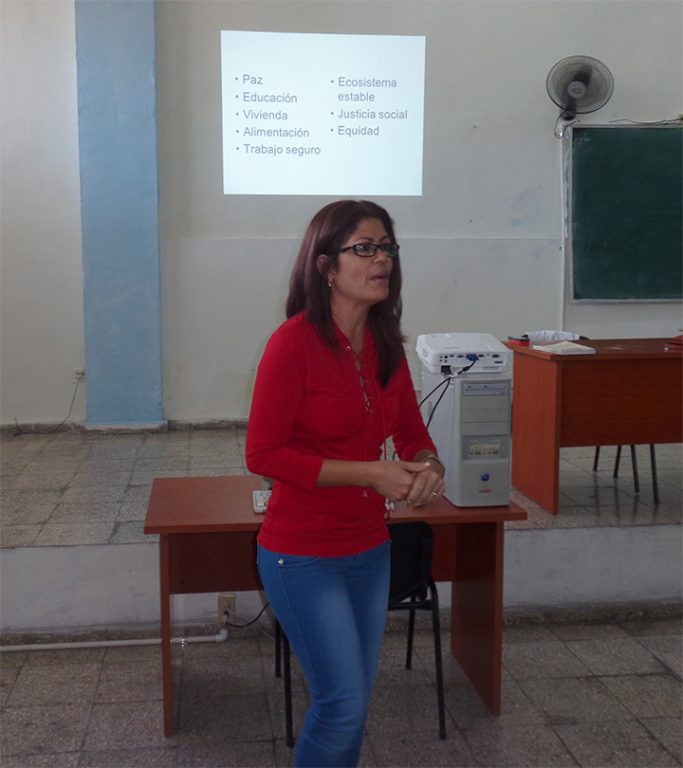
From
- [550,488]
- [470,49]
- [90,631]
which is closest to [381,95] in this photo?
[470,49]

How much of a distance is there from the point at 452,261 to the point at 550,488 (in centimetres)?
245

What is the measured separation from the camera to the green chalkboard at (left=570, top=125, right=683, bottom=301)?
550 cm

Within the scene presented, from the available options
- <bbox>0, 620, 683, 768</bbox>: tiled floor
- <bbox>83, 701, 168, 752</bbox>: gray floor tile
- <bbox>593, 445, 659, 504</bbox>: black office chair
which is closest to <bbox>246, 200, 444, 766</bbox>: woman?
<bbox>0, 620, 683, 768</bbox>: tiled floor

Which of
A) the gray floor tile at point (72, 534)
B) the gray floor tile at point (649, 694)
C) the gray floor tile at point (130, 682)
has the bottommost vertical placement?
the gray floor tile at point (649, 694)

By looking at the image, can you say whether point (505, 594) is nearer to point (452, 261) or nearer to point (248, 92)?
point (452, 261)

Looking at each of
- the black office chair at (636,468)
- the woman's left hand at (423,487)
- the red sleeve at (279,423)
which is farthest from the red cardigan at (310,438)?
the black office chair at (636,468)

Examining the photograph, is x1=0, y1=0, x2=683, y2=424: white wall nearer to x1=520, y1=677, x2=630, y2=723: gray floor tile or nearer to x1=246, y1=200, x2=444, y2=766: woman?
x1=520, y1=677, x2=630, y2=723: gray floor tile

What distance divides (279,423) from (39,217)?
13.9ft

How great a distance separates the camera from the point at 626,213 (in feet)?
18.3

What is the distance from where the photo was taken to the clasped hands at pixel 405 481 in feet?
4.99

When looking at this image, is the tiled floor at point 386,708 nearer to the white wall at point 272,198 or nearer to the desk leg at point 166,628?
the desk leg at point 166,628

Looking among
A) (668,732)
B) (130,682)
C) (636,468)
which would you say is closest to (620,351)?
(636,468)

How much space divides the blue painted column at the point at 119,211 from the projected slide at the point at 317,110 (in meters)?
0.53

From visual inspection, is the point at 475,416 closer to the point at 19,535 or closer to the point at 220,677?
the point at 220,677
